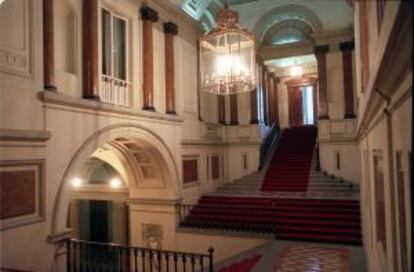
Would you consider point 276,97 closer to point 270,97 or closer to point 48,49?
point 270,97

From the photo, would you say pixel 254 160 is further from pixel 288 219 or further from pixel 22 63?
pixel 22 63

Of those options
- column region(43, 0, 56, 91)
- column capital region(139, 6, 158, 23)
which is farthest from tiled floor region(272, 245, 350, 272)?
column capital region(139, 6, 158, 23)

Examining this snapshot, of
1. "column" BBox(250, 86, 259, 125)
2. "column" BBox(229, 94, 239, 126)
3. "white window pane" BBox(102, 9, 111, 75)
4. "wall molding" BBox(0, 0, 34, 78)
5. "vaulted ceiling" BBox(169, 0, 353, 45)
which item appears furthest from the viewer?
"column" BBox(229, 94, 239, 126)

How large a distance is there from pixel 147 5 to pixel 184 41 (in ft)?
7.84

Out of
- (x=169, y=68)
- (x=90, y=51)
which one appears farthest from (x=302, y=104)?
(x=90, y=51)

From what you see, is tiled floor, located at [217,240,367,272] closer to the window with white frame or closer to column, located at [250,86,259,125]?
the window with white frame

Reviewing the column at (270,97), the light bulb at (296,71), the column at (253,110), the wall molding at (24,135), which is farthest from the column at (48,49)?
the light bulb at (296,71)

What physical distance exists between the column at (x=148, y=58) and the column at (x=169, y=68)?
3.04 feet

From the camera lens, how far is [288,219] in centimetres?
1021

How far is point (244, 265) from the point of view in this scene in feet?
24.9

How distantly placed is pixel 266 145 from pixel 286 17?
5047 mm

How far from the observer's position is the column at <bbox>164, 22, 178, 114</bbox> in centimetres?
1076

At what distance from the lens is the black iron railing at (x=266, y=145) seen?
14.6 m

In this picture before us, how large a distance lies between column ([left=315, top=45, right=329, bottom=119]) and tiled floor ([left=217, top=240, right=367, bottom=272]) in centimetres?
608
